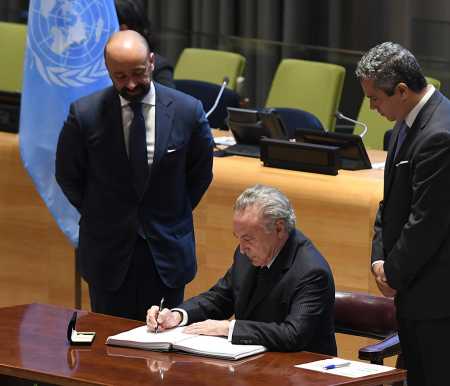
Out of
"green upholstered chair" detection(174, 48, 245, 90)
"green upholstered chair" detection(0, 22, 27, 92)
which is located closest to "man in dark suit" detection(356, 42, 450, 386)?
"green upholstered chair" detection(174, 48, 245, 90)

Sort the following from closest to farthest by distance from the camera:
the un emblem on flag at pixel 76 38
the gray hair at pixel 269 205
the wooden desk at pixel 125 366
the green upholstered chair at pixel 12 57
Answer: the wooden desk at pixel 125 366, the gray hair at pixel 269 205, the un emblem on flag at pixel 76 38, the green upholstered chair at pixel 12 57

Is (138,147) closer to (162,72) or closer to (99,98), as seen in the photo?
(99,98)

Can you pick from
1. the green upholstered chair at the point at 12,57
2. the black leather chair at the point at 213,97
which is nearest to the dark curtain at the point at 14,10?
the green upholstered chair at the point at 12,57

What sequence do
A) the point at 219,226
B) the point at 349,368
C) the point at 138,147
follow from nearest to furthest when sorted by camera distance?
the point at 349,368 → the point at 138,147 → the point at 219,226

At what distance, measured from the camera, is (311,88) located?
7.78m

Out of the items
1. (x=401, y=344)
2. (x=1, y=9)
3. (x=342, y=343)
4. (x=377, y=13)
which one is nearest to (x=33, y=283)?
(x=342, y=343)

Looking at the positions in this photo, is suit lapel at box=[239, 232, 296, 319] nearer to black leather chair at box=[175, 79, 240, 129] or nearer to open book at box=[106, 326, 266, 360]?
open book at box=[106, 326, 266, 360]

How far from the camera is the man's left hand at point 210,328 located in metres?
3.87

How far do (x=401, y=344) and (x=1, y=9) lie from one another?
24.0 feet

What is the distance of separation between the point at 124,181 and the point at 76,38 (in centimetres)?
138

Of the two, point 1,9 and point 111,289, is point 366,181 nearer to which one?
point 111,289

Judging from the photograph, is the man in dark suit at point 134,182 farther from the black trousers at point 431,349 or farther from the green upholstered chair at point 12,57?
the green upholstered chair at point 12,57

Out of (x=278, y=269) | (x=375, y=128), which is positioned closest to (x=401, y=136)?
(x=278, y=269)

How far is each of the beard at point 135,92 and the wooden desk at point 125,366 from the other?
33.3 inches
